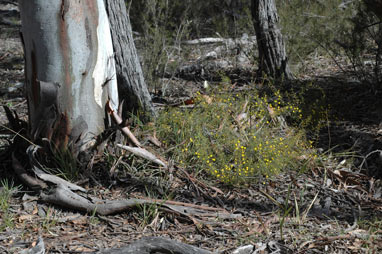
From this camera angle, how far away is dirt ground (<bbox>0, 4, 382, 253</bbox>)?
3.24 metres

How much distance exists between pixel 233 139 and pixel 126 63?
145 centimetres

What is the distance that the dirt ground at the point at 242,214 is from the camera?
10.6ft

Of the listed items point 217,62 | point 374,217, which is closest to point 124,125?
point 374,217

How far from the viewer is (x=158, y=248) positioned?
9.86 ft

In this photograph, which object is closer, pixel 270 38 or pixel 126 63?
pixel 126 63

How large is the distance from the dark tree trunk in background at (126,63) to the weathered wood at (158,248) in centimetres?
202

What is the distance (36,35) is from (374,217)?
3.27 meters

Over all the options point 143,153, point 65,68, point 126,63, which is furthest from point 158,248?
point 126,63

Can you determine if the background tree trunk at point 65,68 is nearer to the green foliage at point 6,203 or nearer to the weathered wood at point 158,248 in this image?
the green foliage at point 6,203

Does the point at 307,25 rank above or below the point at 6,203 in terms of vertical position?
above

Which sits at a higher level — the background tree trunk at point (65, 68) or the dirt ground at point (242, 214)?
the background tree trunk at point (65, 68)

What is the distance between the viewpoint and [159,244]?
9.89 feet

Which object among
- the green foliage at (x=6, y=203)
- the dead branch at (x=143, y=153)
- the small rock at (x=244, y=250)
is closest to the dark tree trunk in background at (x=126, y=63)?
the dead branch at (x=143, y=153)

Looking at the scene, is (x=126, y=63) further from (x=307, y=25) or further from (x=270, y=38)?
(x=307, y=25)
